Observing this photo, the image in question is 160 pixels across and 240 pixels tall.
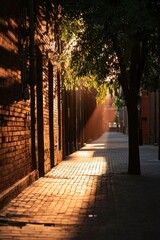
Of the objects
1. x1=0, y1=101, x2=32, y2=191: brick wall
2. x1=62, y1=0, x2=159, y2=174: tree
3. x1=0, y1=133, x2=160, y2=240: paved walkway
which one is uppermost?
x1=62, y1=0, x2=159, y2=174: tree

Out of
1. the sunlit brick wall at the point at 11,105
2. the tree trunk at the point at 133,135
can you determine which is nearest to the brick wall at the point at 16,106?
the sunlit brick wall at the point at 11,105

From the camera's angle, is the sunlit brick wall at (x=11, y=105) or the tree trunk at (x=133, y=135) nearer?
the sunlit brick wall at (x=11, y=105)

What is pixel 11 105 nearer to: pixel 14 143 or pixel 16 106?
pixel 16 106

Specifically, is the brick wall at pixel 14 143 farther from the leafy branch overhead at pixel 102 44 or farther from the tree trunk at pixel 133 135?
the tree trunk at pixel 133 135

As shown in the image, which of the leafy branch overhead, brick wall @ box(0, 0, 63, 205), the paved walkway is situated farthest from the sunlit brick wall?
the leafy branch overhead

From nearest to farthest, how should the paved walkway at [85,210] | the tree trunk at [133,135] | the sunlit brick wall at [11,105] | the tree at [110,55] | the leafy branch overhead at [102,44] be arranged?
the paved walkway at [85,210]
the sunlit brick wall at [11,105]
the leafy branch overhead at [102,44]
the tree at [110,55]
the tree trunk at [133,135]

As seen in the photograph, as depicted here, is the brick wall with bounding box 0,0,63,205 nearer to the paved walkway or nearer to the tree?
the paved walkway

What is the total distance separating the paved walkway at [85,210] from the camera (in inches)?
224

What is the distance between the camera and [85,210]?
23.6ft

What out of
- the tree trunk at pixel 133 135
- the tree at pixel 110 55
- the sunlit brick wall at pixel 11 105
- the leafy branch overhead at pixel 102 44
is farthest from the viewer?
the tree trunk at pixel 133 135

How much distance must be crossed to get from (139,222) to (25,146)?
443 cm

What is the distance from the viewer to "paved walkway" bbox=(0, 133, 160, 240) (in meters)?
5.68

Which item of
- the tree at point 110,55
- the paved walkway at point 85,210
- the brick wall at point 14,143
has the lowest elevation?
the paved walkway at point 85,210

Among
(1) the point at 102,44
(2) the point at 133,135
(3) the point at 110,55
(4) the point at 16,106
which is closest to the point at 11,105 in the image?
(4) the point at 16,106
